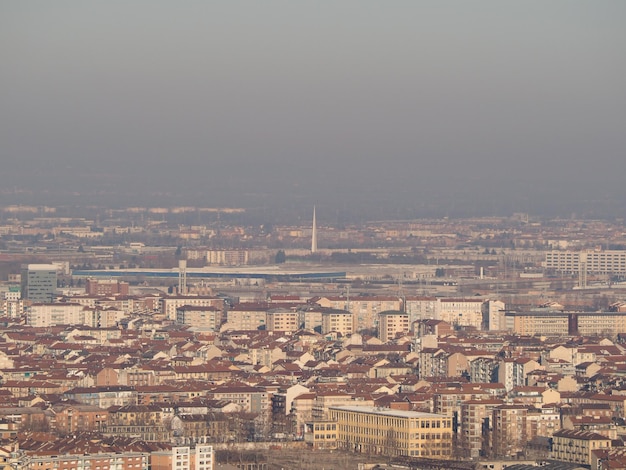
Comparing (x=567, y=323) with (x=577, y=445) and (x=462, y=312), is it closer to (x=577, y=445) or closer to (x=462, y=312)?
(x=462, y=312)

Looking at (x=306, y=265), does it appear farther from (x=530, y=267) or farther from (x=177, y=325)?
(x=177, y=325)

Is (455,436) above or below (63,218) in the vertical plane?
below

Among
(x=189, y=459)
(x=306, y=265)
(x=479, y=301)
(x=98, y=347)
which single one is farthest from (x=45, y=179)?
(x=189, y=459)

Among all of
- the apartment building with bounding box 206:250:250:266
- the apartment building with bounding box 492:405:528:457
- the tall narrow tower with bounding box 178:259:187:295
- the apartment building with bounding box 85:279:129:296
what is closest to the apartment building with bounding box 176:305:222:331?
the apartment building with bounding box 85:279:129:296

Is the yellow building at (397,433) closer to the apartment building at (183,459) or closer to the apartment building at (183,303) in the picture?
the apartment building at (183,459)

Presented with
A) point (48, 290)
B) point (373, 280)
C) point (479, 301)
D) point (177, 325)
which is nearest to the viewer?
point (177, 325)

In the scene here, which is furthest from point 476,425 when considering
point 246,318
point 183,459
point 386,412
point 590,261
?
point 590,261

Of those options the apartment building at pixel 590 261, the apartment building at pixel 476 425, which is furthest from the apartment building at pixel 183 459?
the apartment building at pixel 590 261

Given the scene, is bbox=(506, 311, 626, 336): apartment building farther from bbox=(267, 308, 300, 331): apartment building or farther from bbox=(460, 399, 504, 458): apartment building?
bbox=(460, 399, 504, 458): apartment building
